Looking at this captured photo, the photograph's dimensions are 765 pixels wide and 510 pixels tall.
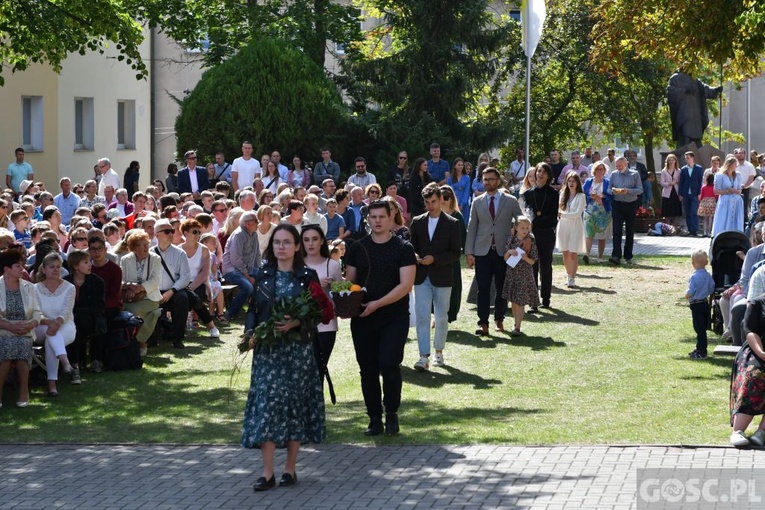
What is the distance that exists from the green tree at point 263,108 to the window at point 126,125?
9.98 m

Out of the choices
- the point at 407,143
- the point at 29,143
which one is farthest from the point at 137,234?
the point at 29,143

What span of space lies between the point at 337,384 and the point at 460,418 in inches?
94.0

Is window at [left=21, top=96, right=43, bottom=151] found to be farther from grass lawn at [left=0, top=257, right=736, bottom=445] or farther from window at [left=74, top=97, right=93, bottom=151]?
grass lawn at [left=0, top=257, right=736, bottom=445]

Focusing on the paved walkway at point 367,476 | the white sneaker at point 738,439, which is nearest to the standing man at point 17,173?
the paved walkway at point 367,476

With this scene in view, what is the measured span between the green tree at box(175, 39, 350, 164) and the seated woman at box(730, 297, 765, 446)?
22800 millimetres

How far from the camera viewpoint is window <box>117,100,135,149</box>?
43219 millimetres

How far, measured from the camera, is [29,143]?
37.1 m

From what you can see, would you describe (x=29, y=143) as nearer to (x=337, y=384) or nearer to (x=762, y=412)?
(x=337, y=384)

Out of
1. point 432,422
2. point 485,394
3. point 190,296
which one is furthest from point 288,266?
point 190,296

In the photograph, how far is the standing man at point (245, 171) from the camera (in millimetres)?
28531

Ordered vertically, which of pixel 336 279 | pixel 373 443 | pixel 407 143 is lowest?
pixel 373 443

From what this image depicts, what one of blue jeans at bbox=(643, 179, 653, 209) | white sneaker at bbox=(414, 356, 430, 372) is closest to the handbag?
white sneaker at bbox=(414, 356, 430, 372)

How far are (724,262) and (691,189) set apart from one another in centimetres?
1594

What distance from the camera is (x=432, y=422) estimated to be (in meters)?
11.9
